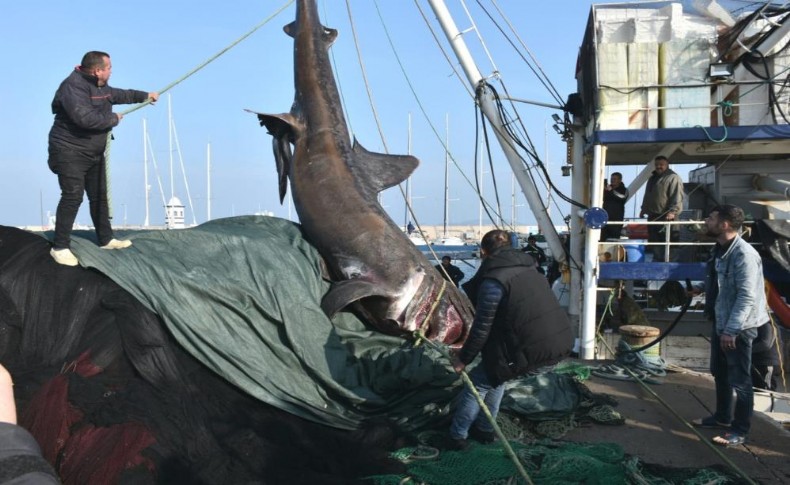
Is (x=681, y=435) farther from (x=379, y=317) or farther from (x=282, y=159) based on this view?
(x=282, y=159)

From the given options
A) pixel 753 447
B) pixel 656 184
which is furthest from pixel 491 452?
pixel 656 184

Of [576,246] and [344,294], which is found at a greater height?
[576,246]

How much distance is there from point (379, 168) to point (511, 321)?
390cm

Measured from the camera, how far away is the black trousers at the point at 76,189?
4.92 metres

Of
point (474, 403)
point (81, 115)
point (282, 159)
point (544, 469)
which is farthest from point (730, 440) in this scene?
point (282, 159)

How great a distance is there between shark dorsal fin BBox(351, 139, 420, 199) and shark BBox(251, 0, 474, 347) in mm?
12

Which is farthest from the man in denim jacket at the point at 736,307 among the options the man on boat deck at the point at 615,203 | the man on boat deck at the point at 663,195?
the man on boat deck at the point at 615,203

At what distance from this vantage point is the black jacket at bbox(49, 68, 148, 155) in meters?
4.90

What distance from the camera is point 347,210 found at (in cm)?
723

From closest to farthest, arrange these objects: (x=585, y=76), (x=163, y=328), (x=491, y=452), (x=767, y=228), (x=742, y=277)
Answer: (x=491, y=452) < (x=742, y=277) < (x=163, y=328) < (x=767, y=228) < (x=585, y=76)

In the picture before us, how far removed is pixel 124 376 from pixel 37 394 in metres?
0.63

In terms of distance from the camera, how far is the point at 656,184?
30.6 feet

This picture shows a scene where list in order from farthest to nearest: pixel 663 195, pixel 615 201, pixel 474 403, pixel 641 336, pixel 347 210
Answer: pixel 615 201 → pixel 663 195 → pixel 347 210 → pixel 641 336 → pixel 474 403

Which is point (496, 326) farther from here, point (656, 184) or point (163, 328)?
point (656, 184)
